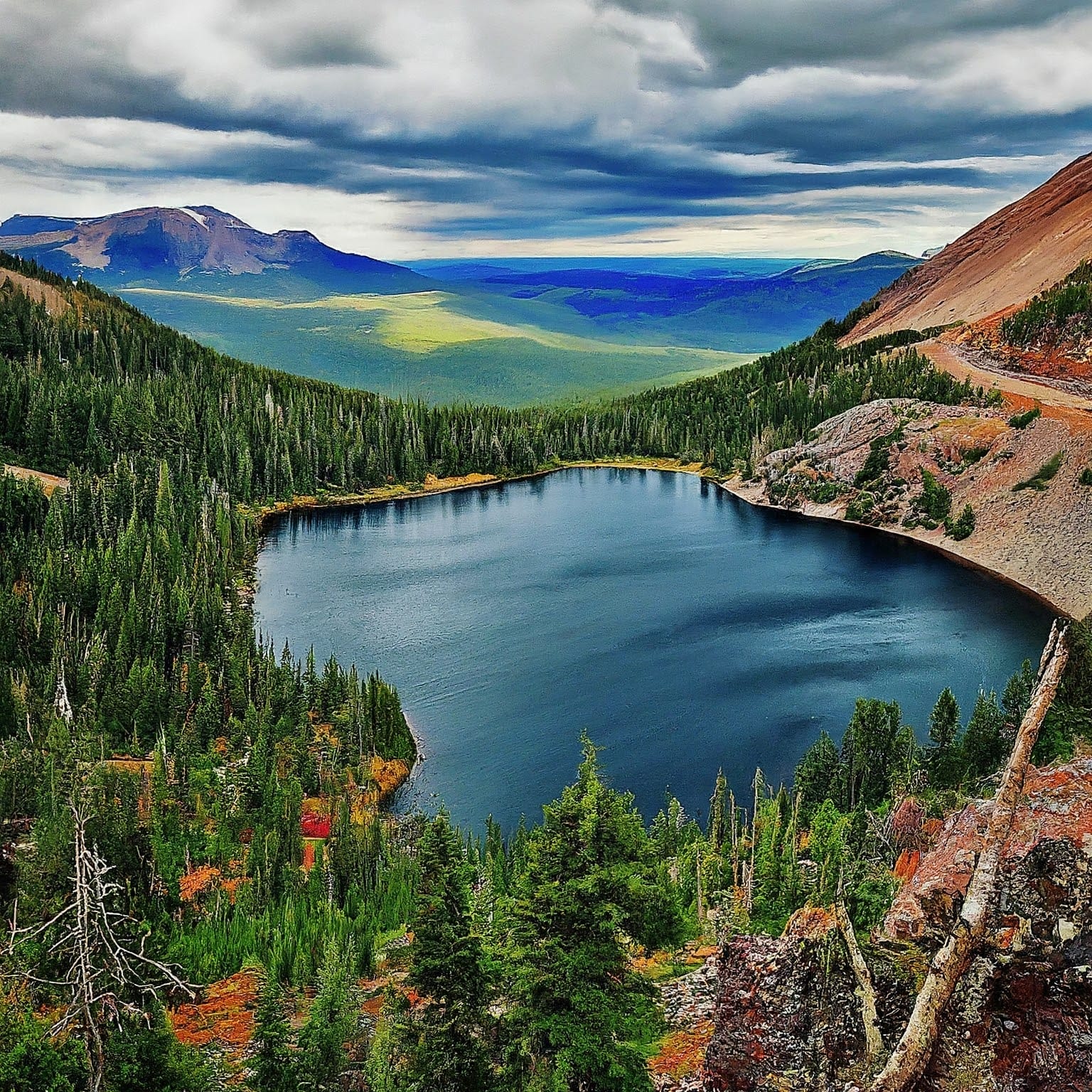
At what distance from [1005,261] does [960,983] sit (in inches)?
7067

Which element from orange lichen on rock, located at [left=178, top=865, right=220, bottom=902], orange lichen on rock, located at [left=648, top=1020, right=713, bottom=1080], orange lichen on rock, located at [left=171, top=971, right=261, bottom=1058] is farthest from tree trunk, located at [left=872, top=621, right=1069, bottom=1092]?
orange lichen on rock, located at [left=178, top=865, right=220, bottom=902]

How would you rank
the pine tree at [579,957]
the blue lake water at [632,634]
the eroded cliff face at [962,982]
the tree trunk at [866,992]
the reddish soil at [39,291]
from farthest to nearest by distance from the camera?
1. the reddish soil at [39,291]
2. the blue lake water at [632,634]
3. the pine tree at [579,957]
4. the tree trunk at [866,992]
5. the eroded cliff face at [962,982]

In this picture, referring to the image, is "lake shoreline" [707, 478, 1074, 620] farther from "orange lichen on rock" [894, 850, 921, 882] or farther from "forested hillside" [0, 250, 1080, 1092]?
"orange lichen on rock" [894, 850, 921, 882]

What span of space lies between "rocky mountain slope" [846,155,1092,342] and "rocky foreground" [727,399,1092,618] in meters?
35.2

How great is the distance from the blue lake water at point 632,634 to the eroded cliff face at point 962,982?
3581cm

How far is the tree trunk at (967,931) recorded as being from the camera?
8.20m

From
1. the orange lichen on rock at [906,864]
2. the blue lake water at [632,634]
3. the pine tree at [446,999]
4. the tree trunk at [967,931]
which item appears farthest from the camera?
the blue lake water at [632,634]

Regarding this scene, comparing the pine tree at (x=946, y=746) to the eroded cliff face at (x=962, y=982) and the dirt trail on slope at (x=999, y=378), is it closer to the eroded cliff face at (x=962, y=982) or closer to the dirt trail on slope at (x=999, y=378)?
the eroded cliff face at (x=962, y=982)

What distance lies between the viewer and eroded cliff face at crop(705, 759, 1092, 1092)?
9945 mm

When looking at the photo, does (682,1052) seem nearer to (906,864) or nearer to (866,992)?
(906,864)

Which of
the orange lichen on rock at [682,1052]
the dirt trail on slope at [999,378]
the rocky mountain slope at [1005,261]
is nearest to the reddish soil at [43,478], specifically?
the orange lichen on rock at [682,1052]

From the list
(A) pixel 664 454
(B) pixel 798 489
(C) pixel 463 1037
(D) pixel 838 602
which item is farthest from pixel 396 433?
(C) pixel 463 1037

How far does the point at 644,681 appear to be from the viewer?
66625 millimetres

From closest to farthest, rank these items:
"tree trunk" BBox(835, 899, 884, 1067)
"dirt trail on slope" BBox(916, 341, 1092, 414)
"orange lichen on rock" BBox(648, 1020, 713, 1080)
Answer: "tree trunk" BBox(835, 899, 884, 1067), "orange lichen on rock" BBox(648, 1020, 713, 1080), "dirt trail on slope" BBox(916, 341, 1092, 414)
